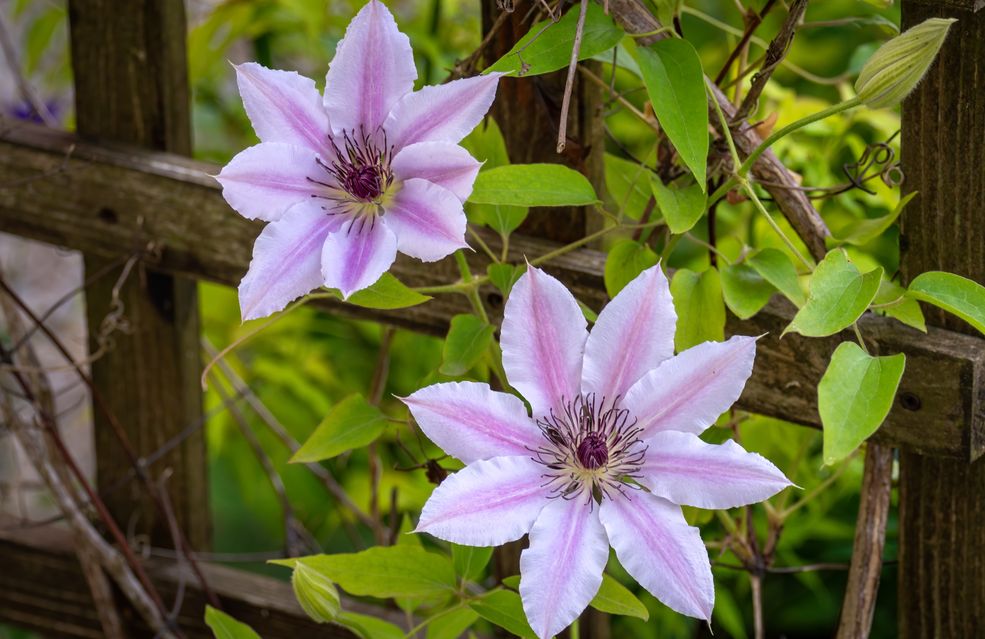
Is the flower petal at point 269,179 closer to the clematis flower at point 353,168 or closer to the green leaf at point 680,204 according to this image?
the clematis flower at point 353,168

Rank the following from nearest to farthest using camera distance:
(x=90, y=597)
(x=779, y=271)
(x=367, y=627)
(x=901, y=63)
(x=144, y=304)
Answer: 1. (x=901, y=63)
2. (x=779, y=271)
3. (x=367, y=627)
4. (x=144, y=304)
5. (x=90, y=597)

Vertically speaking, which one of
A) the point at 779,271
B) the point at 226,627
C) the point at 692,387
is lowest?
the point at 226,627

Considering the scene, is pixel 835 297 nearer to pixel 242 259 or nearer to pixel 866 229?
pixel 866 229

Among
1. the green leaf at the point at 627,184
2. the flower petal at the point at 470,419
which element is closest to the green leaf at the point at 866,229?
the green leaf at the point at 627,184

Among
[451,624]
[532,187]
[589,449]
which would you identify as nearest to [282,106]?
[532,187]

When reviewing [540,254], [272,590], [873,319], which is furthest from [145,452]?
[873,319]
